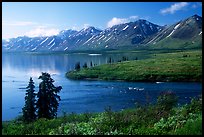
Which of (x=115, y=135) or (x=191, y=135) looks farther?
(x=115, y=135)

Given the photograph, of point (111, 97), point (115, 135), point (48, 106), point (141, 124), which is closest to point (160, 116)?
point (141, 124)

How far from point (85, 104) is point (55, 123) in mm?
27961

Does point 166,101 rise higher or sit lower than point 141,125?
higher

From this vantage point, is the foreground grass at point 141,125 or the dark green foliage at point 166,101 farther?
the dark green foliage at point 166,101

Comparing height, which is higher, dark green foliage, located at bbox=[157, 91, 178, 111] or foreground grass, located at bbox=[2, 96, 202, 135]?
dark green foliage, located at bbox=[157, 91, 178, 111]

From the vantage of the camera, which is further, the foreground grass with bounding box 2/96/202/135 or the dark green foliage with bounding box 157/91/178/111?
the dark green foliage with bounding box 157/91/178/111

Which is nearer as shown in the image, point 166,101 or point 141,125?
point 141,125

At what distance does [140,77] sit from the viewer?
257ft

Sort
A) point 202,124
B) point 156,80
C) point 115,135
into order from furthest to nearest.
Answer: point 156,80, point 115,135, point 202,124

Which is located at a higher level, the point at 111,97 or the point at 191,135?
the point at 191,135

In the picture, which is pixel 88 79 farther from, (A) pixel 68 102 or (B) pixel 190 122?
(B) pixel 190 122

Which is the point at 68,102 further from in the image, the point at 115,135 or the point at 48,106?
the point at 115,135

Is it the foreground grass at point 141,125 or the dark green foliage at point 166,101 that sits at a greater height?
the dark green foliage at point 166,101

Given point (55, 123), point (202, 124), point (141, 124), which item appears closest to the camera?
point (202, 124)
